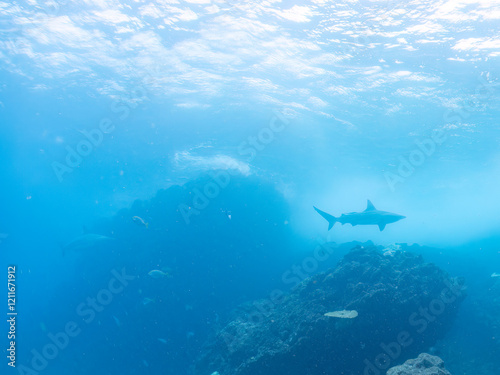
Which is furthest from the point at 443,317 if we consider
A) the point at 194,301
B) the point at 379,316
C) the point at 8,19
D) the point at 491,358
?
the point at 8,19

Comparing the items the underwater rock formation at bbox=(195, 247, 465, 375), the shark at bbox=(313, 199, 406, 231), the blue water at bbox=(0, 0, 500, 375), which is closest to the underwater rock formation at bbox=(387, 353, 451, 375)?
the underwater rock formation at bbox=(195, 247, 465, 375)

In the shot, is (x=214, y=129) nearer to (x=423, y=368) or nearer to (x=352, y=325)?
(x=352, y=325)

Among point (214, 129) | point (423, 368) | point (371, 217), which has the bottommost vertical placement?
point (214, 129)

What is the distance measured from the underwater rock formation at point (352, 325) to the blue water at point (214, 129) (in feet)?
5.74

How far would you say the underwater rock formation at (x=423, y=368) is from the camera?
541 centimetres

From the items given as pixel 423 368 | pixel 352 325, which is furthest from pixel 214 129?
pixel 423 368

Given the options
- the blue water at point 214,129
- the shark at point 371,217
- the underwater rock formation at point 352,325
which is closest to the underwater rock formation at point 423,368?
the underwater rock formation at point 352,325

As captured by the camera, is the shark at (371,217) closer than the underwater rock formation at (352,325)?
No

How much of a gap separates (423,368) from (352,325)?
3.00m

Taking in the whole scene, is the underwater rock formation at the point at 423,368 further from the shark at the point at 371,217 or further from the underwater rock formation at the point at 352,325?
the shark at the point at 371,217

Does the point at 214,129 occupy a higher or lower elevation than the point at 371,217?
lower

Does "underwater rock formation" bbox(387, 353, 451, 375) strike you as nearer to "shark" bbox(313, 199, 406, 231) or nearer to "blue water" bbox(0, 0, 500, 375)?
"blue water" bbox(0, 0, 500, 375)

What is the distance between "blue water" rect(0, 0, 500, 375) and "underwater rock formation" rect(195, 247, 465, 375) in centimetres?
175

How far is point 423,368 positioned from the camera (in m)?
5.69
